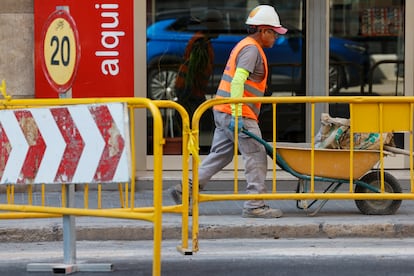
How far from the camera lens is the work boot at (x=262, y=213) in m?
10.0

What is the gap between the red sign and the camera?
38.0ft

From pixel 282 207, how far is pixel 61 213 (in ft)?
12.0

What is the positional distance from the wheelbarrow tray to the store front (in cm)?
271

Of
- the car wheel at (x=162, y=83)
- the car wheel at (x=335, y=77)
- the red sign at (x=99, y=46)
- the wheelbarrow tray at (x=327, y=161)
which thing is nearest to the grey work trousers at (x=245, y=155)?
the wheelbarrow tray at (x=327, y=161)

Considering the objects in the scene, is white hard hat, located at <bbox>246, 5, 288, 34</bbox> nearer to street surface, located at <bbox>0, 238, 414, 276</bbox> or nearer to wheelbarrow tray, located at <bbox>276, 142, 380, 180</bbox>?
wheelbarrow tray, located at <bbox>276, 142, 380, 180</bbox>

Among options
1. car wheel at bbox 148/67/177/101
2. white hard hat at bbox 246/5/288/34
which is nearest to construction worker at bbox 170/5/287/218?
white hard hat at bbox 246/5/288/34

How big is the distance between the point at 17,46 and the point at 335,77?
12.5 ft

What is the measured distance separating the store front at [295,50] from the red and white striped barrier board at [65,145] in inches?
198

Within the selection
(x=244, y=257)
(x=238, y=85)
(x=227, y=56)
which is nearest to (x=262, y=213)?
(x=238, y=85)

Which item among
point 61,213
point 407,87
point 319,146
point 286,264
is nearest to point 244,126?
point 319,146

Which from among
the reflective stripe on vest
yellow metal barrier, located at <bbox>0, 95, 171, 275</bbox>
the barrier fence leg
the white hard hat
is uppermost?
the white hard hat

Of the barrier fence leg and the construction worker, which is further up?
the construction worker

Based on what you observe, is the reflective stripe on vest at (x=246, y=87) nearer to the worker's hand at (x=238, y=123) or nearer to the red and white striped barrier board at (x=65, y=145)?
the worker's hand at (x=238, y=123)

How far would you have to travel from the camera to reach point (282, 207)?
1068 centimetres
